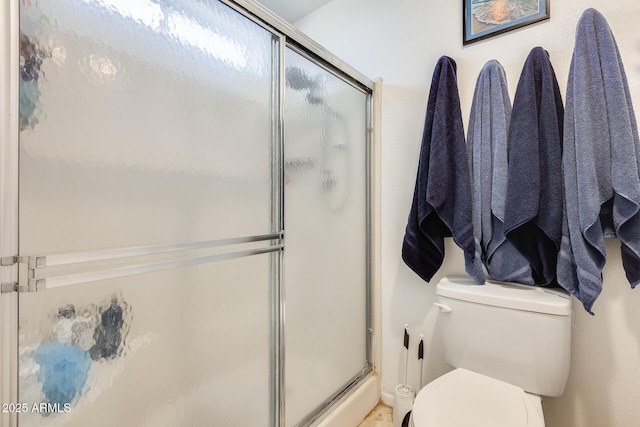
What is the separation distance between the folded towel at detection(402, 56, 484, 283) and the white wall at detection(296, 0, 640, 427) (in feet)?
0.37

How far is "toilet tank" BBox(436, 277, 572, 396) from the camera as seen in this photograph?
1.03 m

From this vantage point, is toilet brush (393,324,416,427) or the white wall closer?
the white wall

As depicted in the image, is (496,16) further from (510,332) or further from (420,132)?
(510,332)

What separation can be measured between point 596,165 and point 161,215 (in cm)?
136

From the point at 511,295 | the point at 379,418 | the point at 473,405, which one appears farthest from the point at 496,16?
the point at 379,418

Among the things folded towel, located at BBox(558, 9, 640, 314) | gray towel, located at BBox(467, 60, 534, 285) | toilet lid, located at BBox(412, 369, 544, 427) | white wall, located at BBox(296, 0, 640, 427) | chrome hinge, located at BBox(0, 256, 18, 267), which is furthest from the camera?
gray towel, located at BBox(467, 60, 534, 285)

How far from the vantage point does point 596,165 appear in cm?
102

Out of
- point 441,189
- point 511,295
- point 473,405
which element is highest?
point 441,189

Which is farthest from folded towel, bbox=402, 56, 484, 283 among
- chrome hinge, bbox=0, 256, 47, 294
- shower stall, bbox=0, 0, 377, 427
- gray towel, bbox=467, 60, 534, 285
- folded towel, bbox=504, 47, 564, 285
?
chrome hinge, bbox=0, 256, 47, 294

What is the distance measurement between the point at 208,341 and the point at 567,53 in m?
1.63

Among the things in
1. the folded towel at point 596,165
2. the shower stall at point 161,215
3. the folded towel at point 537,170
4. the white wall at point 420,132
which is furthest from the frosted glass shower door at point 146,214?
the folded towel at point 596,165

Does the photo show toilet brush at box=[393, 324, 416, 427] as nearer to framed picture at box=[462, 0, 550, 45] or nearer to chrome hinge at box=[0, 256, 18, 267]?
chrome hinge at box=[0, 256, 18, 267]

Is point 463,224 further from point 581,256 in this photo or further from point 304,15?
point 304,15

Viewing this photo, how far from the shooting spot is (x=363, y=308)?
5.32 feet
